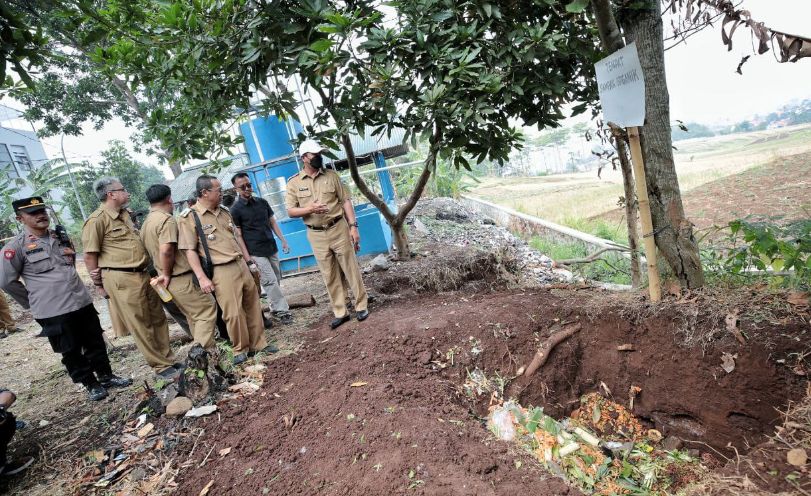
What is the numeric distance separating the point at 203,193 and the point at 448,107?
2.22 metres

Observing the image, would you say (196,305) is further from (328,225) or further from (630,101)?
(630,101)

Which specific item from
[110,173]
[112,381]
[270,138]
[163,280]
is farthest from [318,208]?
[110,173]

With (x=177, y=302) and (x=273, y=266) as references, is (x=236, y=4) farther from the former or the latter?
(x=273, y=266)

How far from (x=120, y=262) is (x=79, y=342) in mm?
832

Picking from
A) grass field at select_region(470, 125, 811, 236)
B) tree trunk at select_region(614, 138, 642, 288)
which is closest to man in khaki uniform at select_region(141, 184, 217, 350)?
tree trunk at select_region(614, 138, 642, 288)

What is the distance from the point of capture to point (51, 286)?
3.46 m

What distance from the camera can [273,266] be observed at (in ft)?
17.0

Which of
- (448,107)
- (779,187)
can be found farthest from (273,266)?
(779,187)

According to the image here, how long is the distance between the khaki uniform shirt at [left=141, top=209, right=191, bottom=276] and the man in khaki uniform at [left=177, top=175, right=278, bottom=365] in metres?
0.08

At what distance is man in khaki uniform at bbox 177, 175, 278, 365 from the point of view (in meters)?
3.53

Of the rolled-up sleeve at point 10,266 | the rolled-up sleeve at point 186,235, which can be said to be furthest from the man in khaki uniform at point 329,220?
the rolled-up sleeve at point 10,266

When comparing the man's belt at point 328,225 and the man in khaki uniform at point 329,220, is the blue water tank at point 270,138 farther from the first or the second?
the man's belt at point 328,225

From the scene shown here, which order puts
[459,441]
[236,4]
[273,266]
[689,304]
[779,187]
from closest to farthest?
[459,441] → [689,304] → [236,4] → [273,266] → [779,187]

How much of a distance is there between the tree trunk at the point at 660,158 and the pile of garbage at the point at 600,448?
3.63 ft
